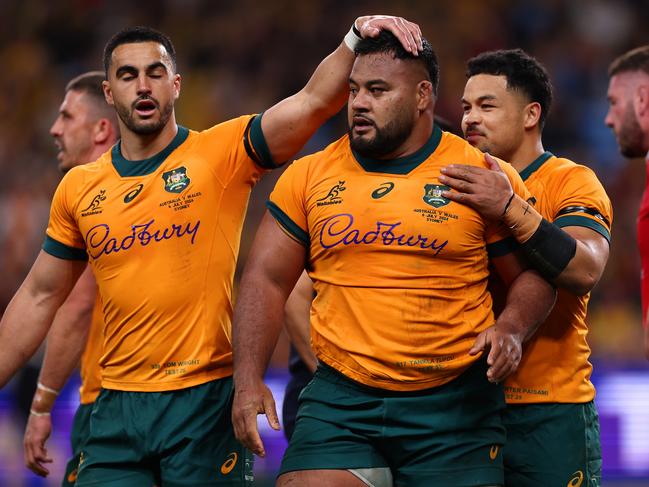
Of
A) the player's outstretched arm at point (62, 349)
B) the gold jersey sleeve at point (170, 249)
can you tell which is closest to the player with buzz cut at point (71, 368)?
the player's outstretched arm at point (62, 349)

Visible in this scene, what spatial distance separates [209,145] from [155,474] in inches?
58.4

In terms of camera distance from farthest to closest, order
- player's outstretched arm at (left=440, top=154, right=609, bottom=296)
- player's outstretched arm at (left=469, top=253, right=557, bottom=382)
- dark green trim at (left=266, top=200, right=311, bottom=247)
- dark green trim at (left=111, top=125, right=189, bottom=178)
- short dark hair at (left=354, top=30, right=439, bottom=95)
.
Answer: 1. dark green trim at (left=111, top=125, right=189, bottom=178)
2. dark green trim at (left=266, top=200, right=311, bottom=247)
3. short dark hair at (left=354, top=30, right=439, bottom=95)
4. player's outstretched arm at (left=440, top=154, right=609, bottom=296)
5. player's outstretched arm at (left=469, top=253, right=557, bottom=382)

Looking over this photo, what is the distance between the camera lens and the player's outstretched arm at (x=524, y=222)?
15.1 feet

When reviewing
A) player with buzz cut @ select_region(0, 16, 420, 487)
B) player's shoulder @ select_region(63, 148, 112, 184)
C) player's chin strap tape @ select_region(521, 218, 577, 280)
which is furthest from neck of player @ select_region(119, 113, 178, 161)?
player's chin strap tape @ select_region(521, 218, 577, 280)

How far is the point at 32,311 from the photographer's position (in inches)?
217

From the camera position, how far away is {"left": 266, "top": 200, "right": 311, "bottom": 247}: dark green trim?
482 centimetres

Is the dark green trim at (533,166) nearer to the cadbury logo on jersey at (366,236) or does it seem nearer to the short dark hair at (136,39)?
the cadbury logo on jersey at (366,236)

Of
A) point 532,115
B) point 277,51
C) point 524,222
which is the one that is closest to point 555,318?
point 524,222

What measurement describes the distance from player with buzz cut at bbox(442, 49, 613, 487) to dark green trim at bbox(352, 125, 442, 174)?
0.17 m

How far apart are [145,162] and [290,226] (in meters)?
0.89

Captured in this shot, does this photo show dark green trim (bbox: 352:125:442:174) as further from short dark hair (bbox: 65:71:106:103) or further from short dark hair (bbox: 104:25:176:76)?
short dark hair (bbox: 65:71:106:103)

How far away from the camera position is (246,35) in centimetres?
1504

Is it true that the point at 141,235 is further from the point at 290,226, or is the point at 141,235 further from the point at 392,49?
the point at 392,49

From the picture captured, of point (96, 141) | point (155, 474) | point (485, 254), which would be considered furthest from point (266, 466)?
point (485, 254)
